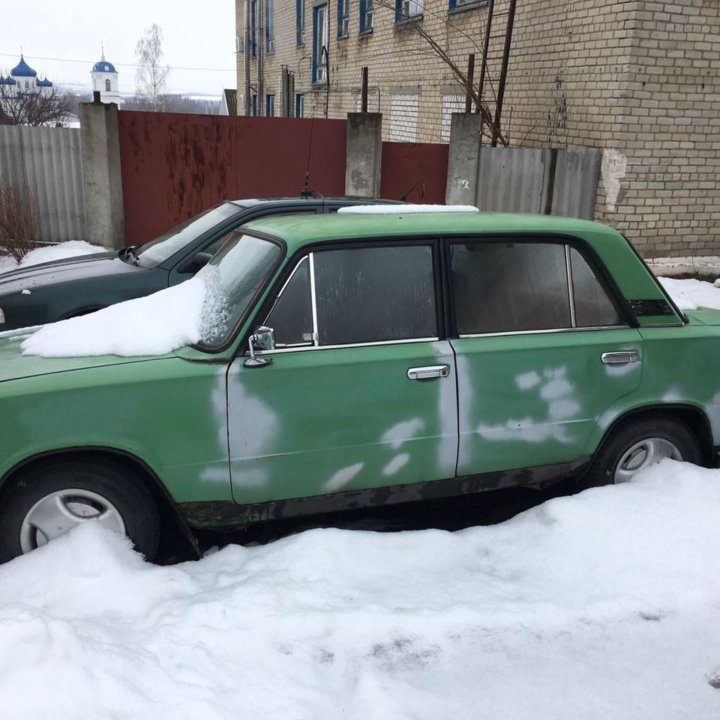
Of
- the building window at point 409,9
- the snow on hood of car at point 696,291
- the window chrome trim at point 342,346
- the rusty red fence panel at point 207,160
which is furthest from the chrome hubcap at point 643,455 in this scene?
the building window at point 409,9

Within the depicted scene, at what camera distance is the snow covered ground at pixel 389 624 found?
2.52m

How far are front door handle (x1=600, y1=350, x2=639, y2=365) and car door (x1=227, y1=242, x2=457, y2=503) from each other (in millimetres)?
864

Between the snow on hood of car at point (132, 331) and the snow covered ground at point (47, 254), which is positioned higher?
the snow on hood of car at point (132, 331)

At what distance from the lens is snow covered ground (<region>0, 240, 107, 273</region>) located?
10031mm

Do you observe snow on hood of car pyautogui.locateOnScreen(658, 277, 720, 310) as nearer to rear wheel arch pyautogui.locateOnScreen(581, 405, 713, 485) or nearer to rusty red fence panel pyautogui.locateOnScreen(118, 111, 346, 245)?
rear wheel arch pyautogui.locateOnScreen(581, 405, 713, 485)

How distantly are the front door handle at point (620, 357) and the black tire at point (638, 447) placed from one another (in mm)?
387

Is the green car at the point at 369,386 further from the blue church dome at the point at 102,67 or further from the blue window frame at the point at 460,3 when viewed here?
the blue church dome at the point at 102,67

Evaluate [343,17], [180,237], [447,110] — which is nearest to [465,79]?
[447,110]

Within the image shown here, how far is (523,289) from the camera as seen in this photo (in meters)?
3.76

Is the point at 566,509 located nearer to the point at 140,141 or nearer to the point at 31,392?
the point at 31,392

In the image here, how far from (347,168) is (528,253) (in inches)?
318

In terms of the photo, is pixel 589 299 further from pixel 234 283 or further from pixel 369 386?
pixel 234 283

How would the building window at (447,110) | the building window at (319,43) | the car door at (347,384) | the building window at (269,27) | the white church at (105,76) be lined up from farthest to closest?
the white church at (105,76) → the building window at (269,27) → the building window at (319,43) → the building window at (447,110) → the car door at (347,384)

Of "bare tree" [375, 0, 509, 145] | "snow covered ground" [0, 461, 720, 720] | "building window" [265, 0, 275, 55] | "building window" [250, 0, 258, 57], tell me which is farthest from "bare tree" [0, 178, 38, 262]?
"building window" [250, 0, 258, 57]
